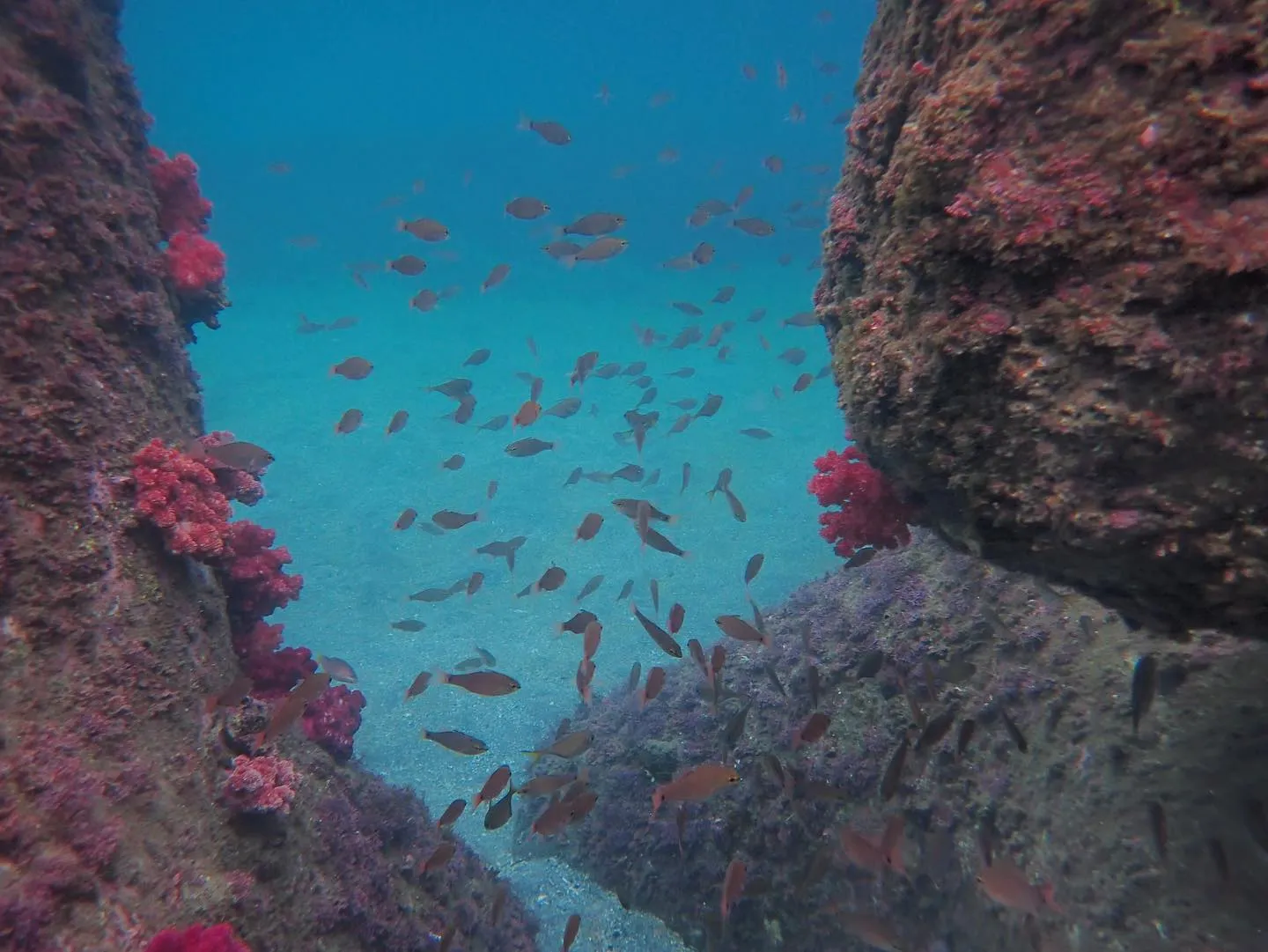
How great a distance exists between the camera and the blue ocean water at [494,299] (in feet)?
46.5

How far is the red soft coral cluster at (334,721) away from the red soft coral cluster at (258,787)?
179 cm

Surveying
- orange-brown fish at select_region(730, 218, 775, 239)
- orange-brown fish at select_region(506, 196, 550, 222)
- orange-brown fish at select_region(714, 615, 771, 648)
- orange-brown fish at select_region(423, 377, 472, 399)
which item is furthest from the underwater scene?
orange-brown fish at select_region(730, 218, 775, 239)

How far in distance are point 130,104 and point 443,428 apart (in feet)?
60.1

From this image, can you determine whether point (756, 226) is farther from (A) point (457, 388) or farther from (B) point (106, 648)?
(B) point (106, 648)

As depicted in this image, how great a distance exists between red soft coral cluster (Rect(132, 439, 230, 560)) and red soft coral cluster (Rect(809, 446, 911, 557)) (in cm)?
381

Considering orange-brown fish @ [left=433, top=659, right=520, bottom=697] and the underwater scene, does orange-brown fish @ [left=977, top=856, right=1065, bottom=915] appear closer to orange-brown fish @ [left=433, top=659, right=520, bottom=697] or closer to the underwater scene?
the underwater scene

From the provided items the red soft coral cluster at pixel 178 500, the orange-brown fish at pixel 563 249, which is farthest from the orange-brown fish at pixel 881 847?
the orange-brown fish at pixel 563 249

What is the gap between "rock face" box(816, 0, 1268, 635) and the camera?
178 cm

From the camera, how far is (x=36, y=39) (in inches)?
180

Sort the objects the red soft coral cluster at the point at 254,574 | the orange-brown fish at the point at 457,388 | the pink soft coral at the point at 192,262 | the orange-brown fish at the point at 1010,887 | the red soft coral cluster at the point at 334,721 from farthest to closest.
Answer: the orange-brown fish at the point at 457,388, the red soft coral cluster at the point at 334,721, the pink soft coral at the point at 192,262, the red soft coral cluster at the point at 254,574, the orange-brown fish at the point at 1010,887

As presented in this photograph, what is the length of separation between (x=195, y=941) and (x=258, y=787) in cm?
124

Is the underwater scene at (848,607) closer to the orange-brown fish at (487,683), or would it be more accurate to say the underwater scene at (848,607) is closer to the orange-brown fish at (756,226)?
the orange-brown fish at (487,683)

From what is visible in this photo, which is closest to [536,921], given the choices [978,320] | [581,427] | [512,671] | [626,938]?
[626,938]

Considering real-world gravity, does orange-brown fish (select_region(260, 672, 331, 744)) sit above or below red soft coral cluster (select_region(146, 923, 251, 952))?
above
